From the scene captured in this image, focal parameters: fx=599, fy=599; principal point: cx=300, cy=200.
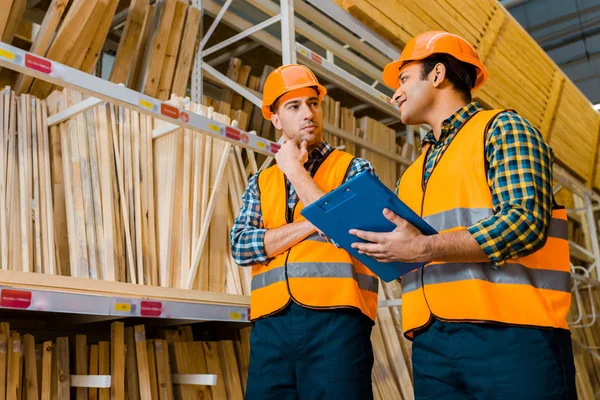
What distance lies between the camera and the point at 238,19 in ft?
18.1

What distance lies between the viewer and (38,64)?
2428mm

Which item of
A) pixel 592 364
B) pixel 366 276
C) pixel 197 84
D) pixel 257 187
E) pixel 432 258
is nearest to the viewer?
pixel 432 258

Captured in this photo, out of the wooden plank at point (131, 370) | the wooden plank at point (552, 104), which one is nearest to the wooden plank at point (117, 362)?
the wooden plank at point (131, 370)

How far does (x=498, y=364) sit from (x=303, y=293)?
0.77 m

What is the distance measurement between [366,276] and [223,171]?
4.86ft

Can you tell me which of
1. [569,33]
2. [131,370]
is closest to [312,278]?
[131,370]

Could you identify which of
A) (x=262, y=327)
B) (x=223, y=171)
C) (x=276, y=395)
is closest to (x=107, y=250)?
(x=223, y=171)

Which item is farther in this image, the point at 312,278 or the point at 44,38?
the point at 44,38

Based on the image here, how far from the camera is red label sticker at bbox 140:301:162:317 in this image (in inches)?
97.3

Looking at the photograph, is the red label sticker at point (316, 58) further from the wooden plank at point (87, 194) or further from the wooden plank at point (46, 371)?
the wooden plank at point (46, 371)

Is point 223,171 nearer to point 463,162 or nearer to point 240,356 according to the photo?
point 240,356

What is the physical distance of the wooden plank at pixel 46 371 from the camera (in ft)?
8.63

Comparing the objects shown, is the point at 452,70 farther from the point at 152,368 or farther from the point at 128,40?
the point at 128,40

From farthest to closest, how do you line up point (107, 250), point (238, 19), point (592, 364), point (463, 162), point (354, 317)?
1. point (592, 364)
2. point (238, 19)
3. point (107, 250)
4. point (354, 317)
5. point (463, 162)
